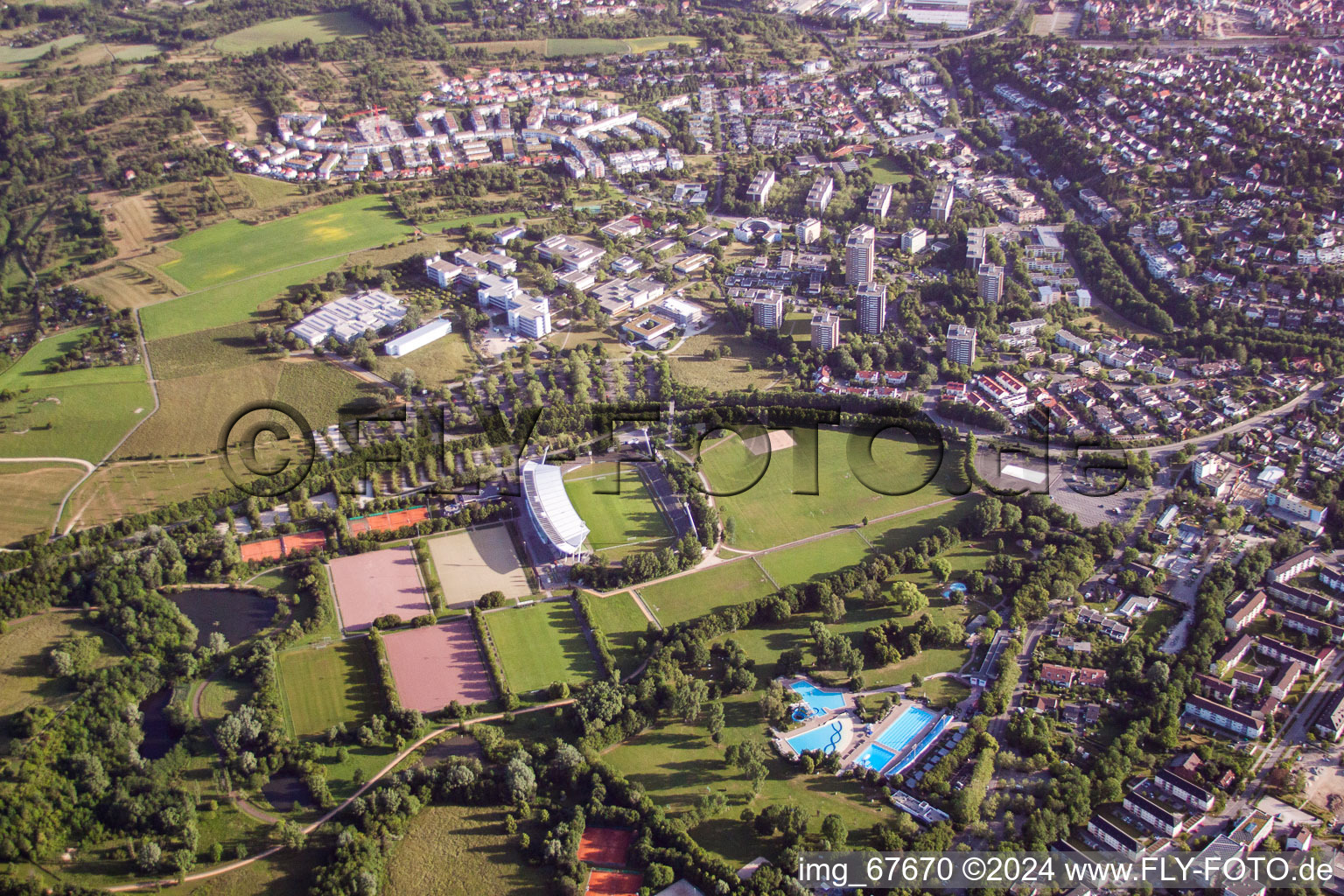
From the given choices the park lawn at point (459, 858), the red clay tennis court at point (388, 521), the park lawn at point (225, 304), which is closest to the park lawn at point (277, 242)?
the park lawn at point (225, 304)

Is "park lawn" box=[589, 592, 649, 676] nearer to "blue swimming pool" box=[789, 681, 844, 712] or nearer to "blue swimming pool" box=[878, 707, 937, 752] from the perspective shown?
"blue swimming pool" box=[789, 681, 844, 712]

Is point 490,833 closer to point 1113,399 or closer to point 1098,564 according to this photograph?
point 1098,564

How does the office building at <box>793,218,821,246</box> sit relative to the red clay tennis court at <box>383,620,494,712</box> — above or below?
above

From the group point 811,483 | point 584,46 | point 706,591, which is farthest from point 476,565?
point 584,46

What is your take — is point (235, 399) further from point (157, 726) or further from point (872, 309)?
Result: point (872, 309)

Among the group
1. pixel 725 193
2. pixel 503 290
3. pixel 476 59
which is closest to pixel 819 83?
pixel 725 193

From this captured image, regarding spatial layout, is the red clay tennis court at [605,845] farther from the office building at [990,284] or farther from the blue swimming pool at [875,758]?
the office building at [990,284]

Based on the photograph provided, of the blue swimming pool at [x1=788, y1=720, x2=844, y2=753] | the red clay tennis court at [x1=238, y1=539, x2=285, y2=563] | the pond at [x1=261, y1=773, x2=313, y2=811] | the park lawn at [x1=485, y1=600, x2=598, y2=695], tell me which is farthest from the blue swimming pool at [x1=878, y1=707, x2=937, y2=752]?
the red clay tennis court at [x1=238, y1=539, x2=285, y2=563]
